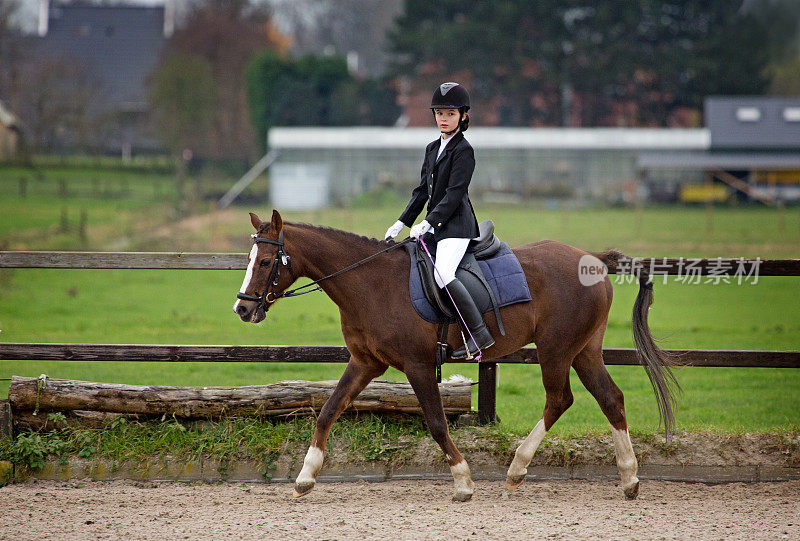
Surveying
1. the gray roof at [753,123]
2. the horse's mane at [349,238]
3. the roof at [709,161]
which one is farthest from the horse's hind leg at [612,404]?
the gray roof at [753,123]

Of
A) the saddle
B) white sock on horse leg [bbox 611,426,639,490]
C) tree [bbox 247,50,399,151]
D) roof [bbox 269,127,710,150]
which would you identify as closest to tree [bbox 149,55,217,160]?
tree [bbox 247,50,399,151]

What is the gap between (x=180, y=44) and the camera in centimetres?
5694

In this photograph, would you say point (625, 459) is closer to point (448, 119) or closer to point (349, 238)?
point (349, 238)

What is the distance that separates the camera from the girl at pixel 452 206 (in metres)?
5.31

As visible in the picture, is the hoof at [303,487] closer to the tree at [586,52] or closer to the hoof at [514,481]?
the hoof at [514,481]

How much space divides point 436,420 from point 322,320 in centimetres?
710

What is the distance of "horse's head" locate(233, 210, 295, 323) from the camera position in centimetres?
507

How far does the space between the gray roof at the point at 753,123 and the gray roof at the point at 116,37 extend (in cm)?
3849

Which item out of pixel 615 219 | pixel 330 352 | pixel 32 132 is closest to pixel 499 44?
pixel 615 219

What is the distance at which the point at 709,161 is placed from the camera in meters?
44.2

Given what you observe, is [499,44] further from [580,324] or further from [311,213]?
[580,324]

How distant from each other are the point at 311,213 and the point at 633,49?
87.0ft

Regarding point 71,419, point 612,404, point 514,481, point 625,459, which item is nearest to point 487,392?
point 514,481

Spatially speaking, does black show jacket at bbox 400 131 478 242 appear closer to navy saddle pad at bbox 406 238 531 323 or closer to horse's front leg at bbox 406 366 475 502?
navy saddle pad at bbox 406 238 531 323
